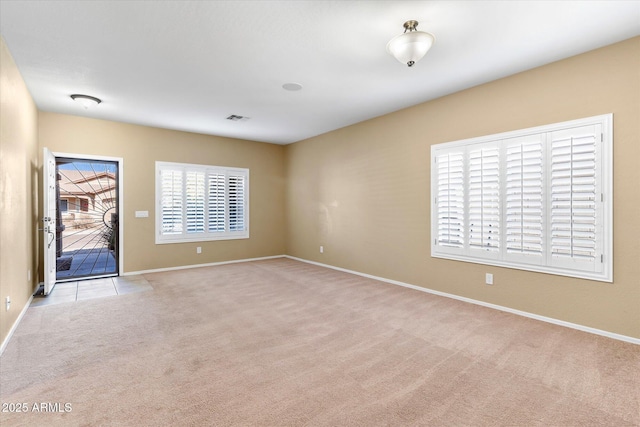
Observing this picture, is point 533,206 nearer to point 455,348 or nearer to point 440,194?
point 440,194

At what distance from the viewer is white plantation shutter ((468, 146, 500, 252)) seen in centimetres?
370

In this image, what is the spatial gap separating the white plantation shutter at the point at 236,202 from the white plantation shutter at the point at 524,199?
16.8 ft

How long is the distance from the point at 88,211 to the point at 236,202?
284 centimetres

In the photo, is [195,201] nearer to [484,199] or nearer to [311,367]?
[311,367]

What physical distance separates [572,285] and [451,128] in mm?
2253

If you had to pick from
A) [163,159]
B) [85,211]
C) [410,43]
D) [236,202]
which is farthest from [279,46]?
[85,211]

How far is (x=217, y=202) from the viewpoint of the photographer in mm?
6543

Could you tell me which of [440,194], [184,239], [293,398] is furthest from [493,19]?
[184,239]

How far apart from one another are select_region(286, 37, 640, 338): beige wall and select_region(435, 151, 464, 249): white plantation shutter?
21cm

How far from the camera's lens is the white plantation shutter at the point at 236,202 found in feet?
22.1

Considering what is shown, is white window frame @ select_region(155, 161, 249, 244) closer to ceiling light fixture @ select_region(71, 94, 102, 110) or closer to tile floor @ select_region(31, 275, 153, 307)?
tile floor @ select_region(31, 275, 153, 307)

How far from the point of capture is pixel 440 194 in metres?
4.26

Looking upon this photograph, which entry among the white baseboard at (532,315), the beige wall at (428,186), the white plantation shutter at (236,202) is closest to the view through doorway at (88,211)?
the white plantation shutter at (236,202)

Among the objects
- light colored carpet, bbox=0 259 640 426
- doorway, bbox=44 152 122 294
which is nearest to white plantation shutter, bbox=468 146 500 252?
light colored carpet, bbox=0 259 640 426
